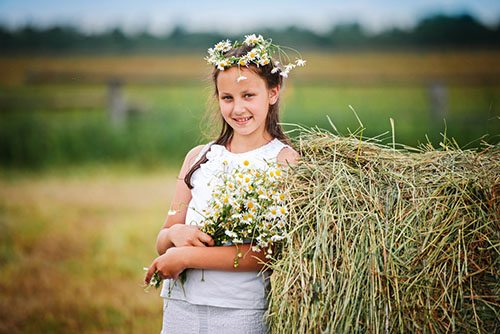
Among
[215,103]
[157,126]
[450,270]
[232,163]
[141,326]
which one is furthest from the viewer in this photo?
[157,126]

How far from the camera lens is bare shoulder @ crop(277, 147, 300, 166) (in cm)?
234

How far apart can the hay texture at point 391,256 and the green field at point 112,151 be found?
0.45m

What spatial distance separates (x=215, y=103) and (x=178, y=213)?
2.02ft

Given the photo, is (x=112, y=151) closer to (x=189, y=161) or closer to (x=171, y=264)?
(x=189, y=161)

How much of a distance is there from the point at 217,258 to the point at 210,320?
296 mm

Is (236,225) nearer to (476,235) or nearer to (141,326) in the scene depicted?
(476,235)

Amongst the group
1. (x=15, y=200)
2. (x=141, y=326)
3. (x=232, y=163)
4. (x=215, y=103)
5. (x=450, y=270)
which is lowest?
(x=141, y=326)

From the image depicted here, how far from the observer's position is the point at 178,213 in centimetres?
252

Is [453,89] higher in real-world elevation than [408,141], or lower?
higher

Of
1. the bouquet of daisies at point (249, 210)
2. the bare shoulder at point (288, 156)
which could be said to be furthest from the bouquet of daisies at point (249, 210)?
the bare shoulder at point (288, 156)

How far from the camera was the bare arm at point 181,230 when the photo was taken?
2.22m

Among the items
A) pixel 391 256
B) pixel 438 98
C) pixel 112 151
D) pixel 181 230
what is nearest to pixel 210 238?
pixel 181 230

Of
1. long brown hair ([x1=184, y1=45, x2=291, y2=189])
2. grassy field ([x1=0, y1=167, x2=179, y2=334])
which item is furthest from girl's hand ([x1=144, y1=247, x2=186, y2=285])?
grassy field ([x1=0, y1=167, x2=179, y2=334])

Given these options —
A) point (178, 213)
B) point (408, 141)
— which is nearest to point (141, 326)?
point (178, 213)
